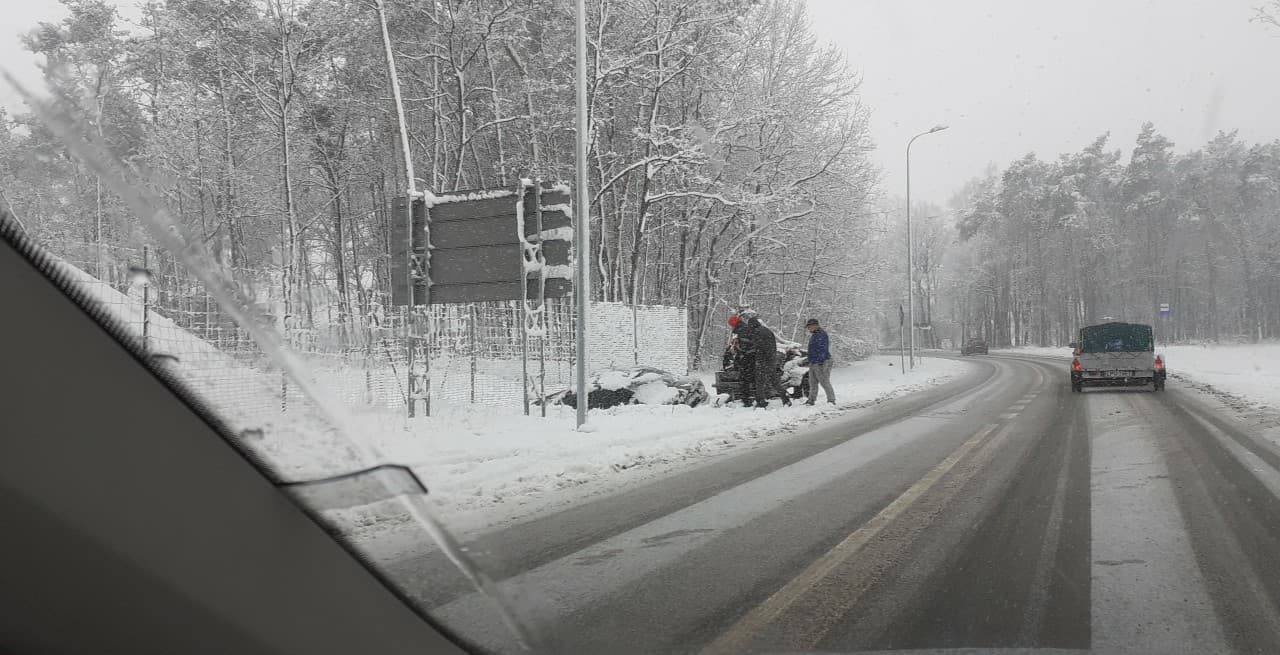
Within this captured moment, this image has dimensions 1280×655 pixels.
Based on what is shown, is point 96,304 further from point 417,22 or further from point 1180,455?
point 417,22

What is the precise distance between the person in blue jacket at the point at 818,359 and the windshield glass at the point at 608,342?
0.74 metres

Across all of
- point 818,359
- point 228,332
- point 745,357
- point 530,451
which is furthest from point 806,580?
point 818,359

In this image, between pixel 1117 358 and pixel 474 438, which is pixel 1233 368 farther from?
pixel 474 438

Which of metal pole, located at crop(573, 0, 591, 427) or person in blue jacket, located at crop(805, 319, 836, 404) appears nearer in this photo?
metal pole, located at crop(573, 0, 591, 427)

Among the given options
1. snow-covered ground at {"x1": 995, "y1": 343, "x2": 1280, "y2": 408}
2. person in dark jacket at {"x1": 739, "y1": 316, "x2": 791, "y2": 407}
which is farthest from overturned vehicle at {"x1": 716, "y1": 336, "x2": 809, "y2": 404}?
snow-covered ground at {"x1": 995, "y1": 343, "x2": 1280, "y2": 408}

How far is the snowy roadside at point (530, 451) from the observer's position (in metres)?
1.84

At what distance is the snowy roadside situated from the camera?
1.84 m

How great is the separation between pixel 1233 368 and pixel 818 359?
59.2 ft

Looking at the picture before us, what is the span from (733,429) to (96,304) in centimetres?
1034

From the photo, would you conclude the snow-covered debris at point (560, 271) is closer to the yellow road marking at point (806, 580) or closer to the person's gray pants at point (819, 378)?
the person's gray pants at point (819, 378)

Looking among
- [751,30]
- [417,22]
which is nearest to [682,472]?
[417,22]

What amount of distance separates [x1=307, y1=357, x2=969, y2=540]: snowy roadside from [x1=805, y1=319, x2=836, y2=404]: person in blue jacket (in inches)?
18.4

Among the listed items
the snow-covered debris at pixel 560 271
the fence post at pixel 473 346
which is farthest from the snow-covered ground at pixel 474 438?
the snow-covered debris at pixel 560 271

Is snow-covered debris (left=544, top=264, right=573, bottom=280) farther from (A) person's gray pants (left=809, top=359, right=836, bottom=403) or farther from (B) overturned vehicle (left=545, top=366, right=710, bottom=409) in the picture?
(A) person's gray pants (left=809, top=359, right=836, bottom=403)
